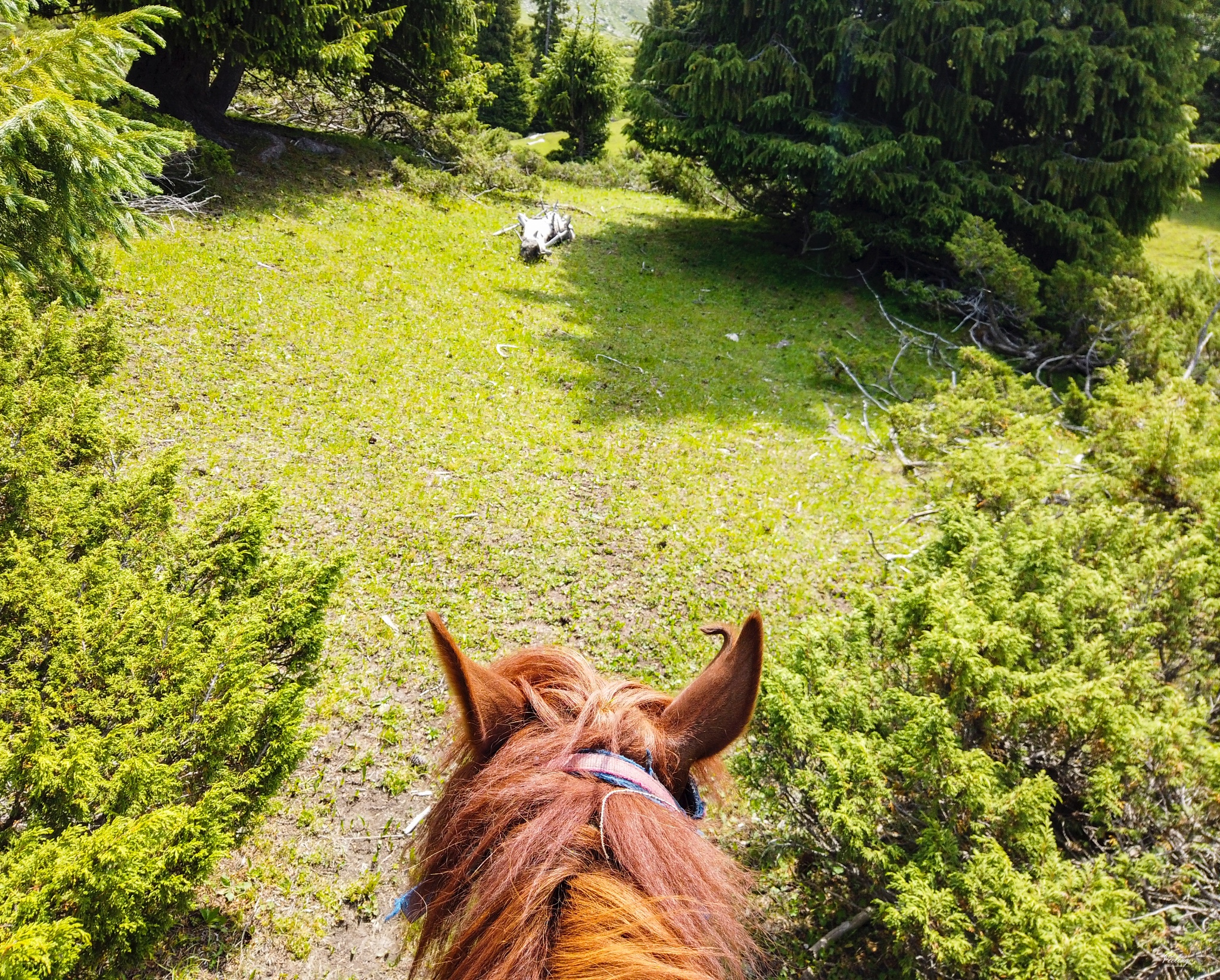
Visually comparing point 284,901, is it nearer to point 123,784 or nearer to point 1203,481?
point 123,784

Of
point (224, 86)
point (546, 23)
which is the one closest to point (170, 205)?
point (224, 86)

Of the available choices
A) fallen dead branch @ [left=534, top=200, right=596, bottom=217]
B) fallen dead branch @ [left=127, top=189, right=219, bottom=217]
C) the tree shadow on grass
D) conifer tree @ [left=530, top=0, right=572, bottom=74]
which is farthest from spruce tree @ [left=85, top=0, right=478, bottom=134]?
conifer tree @ [left=530, top=0, right=572, bottom=74]

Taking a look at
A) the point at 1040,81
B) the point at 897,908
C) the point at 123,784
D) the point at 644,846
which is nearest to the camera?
the point at 644,846

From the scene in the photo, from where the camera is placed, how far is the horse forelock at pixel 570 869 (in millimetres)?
1053

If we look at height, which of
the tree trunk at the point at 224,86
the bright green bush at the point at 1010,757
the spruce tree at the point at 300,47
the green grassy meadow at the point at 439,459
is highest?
the spruce tree at the point at 300,47

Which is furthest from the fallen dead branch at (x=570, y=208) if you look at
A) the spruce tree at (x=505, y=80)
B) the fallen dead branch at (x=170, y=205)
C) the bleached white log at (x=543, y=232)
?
the spruce tree at (x=505, y=80)

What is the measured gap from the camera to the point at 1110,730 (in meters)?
2.55

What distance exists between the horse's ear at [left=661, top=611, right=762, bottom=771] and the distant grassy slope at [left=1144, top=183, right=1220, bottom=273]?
735 inches

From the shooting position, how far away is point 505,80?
97.9 feet

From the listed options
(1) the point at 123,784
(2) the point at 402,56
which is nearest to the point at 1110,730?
(1) the point at 123,784

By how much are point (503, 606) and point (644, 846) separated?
162 inches

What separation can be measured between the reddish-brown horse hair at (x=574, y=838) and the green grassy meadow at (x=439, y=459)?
176 centimetres

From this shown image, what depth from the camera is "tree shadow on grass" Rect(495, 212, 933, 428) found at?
8.98 m

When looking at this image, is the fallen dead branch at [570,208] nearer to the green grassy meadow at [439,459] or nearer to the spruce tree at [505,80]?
the green grassy meadow at [439,459]
